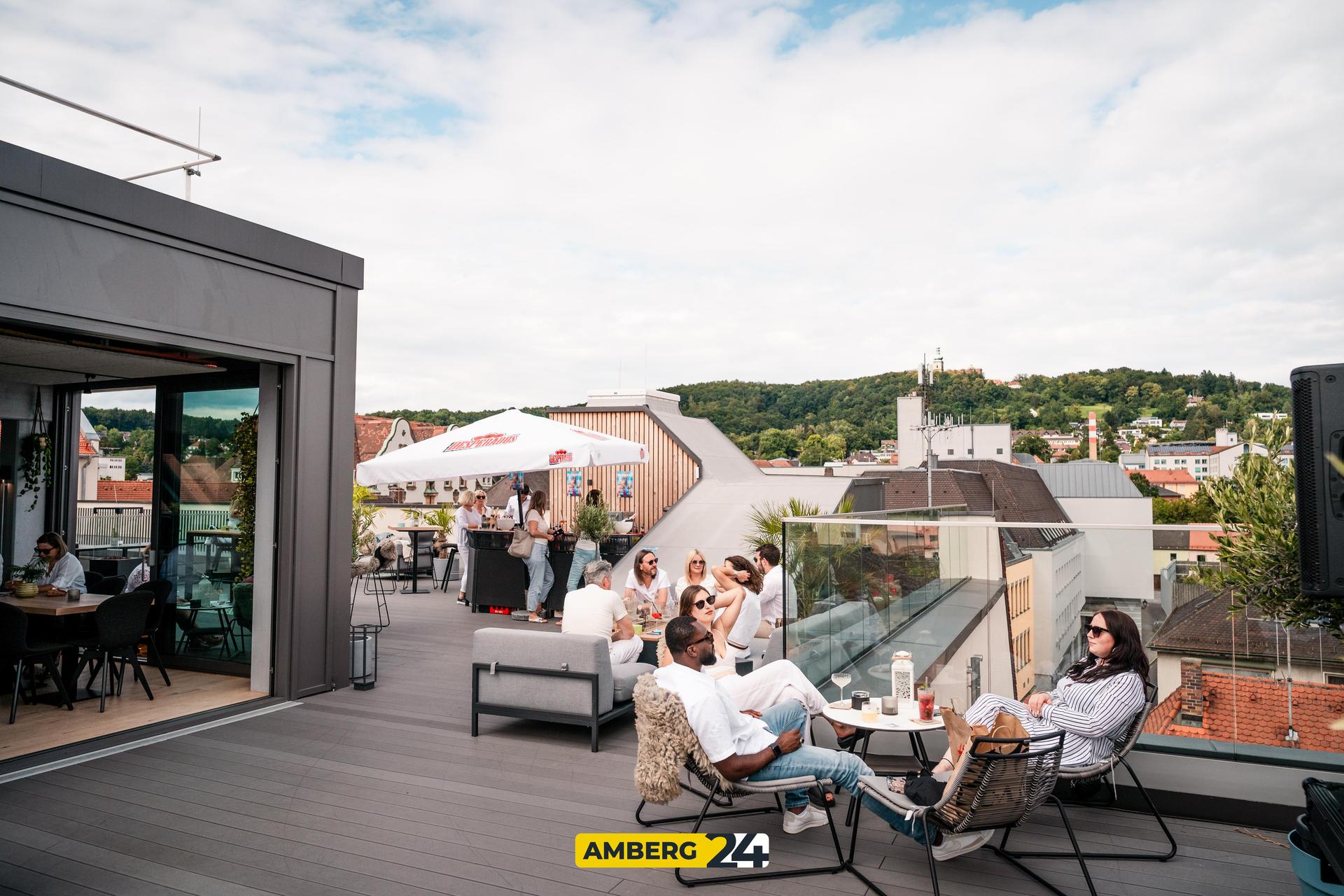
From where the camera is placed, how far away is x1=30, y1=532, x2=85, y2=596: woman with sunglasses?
273 inches

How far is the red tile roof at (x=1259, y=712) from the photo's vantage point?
3865 mm

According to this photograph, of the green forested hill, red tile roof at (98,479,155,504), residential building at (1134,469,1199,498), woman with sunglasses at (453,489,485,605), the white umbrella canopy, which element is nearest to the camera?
red tile roof at (98,479,155,504)

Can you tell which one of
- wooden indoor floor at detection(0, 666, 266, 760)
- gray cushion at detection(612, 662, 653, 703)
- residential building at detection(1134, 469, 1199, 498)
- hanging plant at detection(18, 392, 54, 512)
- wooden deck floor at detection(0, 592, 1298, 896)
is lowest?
wooden indoor floor at detection(0, 666, 266, 760)

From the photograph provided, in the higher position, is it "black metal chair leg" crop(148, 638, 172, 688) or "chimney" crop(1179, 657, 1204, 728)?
"chimney" crop(1179, 657, 1204, 728)

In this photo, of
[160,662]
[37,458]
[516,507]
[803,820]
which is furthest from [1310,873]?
[37,458]

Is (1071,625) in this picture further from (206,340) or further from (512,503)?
(512,503)

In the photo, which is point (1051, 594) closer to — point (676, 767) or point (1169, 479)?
point (676, 767)

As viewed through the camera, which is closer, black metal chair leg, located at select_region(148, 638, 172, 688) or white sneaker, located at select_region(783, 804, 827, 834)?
white sneaker, located at select_region(783, 804, 827, 834)

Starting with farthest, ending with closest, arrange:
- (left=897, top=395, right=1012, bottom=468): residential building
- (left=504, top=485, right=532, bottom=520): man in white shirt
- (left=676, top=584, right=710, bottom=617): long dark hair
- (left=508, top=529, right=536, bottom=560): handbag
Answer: (left=897, top=395, right=1012, bottom=468): residential building → (left=504, top=485, right=532, bottom=520): man in white shirt → (left=508, top=529, right=536, bottom=560): handbag → (left=676, top=584, right=710, bottom=617): long dark hair

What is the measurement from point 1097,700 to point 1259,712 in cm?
102

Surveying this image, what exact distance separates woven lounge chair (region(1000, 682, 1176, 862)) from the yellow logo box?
1154 mm

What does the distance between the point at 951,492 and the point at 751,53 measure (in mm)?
18767

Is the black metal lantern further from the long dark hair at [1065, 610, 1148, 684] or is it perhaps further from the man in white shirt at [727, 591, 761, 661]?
the long dark hair at [1065, 610, 1148, 684]

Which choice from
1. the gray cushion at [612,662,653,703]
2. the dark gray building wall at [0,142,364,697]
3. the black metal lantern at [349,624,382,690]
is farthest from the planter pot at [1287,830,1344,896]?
the dark gray building wall at [0,142,364,697]
